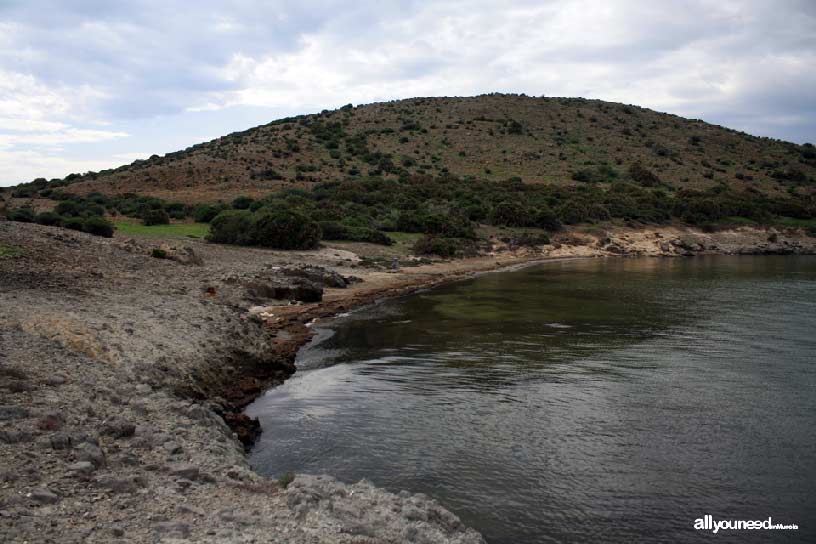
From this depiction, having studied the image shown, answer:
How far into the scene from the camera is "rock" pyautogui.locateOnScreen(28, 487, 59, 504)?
18.2 ft

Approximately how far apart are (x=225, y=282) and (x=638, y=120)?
9403 cm

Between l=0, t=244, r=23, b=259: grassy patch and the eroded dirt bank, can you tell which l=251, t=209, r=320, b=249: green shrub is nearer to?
the eroded dirt bank

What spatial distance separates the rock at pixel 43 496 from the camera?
5.54 meters

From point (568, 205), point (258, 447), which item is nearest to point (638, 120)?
point (568, 205)

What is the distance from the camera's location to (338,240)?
36250 mm

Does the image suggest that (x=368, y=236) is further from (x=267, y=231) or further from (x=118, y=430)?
(x=118, y=430)

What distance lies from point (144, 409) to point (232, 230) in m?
23.7

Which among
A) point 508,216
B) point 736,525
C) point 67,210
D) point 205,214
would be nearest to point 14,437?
point 736,525

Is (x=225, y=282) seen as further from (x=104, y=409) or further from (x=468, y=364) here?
(x=104, y=409)

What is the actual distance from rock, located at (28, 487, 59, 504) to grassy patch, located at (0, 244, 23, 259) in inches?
473

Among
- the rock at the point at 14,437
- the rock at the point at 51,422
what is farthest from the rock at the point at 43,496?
the rock at the point at 51,422

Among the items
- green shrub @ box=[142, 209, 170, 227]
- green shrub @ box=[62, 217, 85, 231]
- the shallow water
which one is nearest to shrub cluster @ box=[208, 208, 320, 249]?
green shrub @ box=[142, 209, 170, 227]

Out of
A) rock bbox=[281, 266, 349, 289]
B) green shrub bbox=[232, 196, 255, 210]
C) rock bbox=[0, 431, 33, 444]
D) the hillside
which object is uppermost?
the hillside

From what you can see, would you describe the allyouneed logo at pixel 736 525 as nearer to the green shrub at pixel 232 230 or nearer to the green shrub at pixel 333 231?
the green shrub at pixel 232 230
